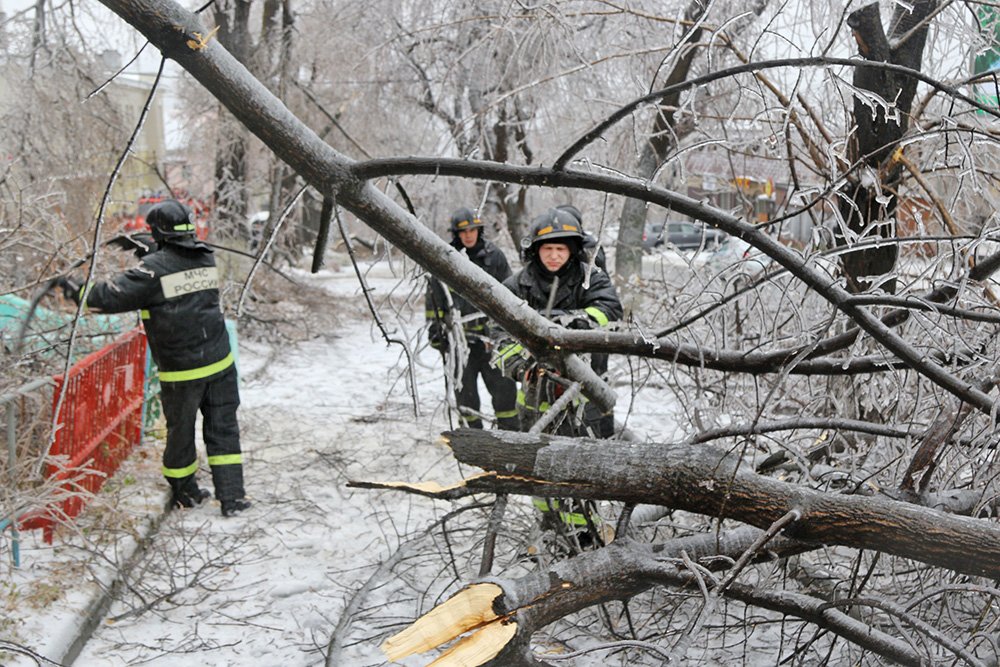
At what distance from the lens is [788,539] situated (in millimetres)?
2938

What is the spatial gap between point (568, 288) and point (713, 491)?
231cm

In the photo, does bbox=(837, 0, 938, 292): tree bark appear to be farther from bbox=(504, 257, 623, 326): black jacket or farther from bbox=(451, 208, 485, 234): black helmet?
bbox=(451, 208, 485, 234): black helmet

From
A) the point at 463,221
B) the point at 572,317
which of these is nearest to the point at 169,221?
the point at 463,221

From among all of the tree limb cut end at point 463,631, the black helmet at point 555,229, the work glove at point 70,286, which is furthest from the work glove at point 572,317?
the work glove at point 70,286

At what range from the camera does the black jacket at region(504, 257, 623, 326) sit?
4656 millimetres

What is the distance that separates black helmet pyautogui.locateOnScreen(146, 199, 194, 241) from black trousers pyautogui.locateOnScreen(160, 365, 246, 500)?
31.6 inches

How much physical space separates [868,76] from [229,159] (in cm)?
972

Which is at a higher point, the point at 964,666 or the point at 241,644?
the point at 964,666

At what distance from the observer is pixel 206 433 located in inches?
204

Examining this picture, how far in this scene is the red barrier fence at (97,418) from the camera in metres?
4.29

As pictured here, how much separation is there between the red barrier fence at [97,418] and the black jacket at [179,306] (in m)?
0.34

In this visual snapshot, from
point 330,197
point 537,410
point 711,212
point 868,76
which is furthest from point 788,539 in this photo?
point 868,76

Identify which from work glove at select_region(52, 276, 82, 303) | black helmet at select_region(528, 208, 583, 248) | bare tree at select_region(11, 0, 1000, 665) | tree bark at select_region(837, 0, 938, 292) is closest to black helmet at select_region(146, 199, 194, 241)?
work glove at select_region(52, 276, 82, 303)

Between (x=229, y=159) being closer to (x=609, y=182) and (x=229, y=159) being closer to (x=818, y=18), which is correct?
(x=818, y=18)
